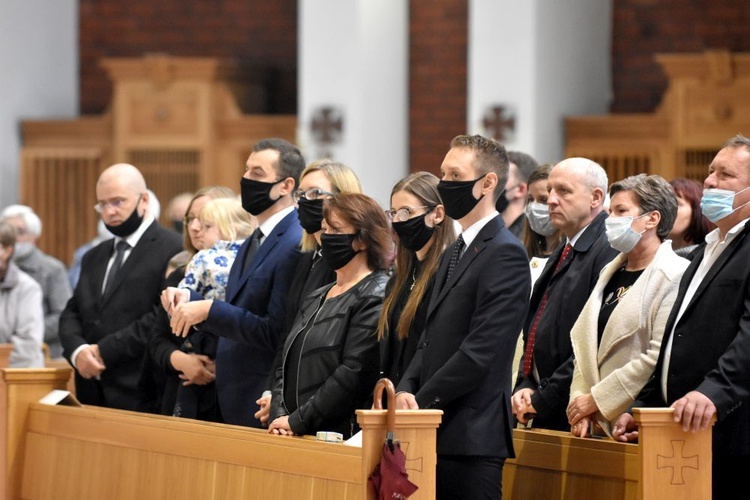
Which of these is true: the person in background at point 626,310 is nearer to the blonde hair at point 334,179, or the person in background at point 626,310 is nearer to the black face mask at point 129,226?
the blonde hair at point 334,179

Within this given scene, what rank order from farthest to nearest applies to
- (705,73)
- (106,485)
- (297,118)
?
(297,118)
(705,73)
(106,485)

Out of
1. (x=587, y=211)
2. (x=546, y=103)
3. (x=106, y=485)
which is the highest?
(x=546, y=103)

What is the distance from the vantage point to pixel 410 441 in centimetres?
368

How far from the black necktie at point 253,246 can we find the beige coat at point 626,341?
1300mm

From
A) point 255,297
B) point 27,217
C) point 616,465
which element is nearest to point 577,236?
point 616,465

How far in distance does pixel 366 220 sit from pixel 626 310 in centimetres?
86

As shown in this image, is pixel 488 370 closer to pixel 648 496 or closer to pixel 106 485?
pixel 648 496

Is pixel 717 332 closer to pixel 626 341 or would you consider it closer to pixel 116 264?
pixel 626 341

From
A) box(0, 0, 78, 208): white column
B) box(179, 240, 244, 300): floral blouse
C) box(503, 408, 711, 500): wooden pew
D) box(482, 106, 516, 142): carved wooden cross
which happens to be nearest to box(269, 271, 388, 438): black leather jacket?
box(503, 408, 711, 500): wooden pew

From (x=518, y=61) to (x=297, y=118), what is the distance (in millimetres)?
1726

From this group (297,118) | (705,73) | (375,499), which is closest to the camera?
(375,499)

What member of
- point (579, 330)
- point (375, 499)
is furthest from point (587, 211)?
point (375, 499)

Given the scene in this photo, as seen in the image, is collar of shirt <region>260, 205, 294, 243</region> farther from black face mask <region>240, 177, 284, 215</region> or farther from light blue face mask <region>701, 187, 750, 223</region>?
light blue face mask <region>701, 187, 750, 223</region>

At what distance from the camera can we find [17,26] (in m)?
9.78
